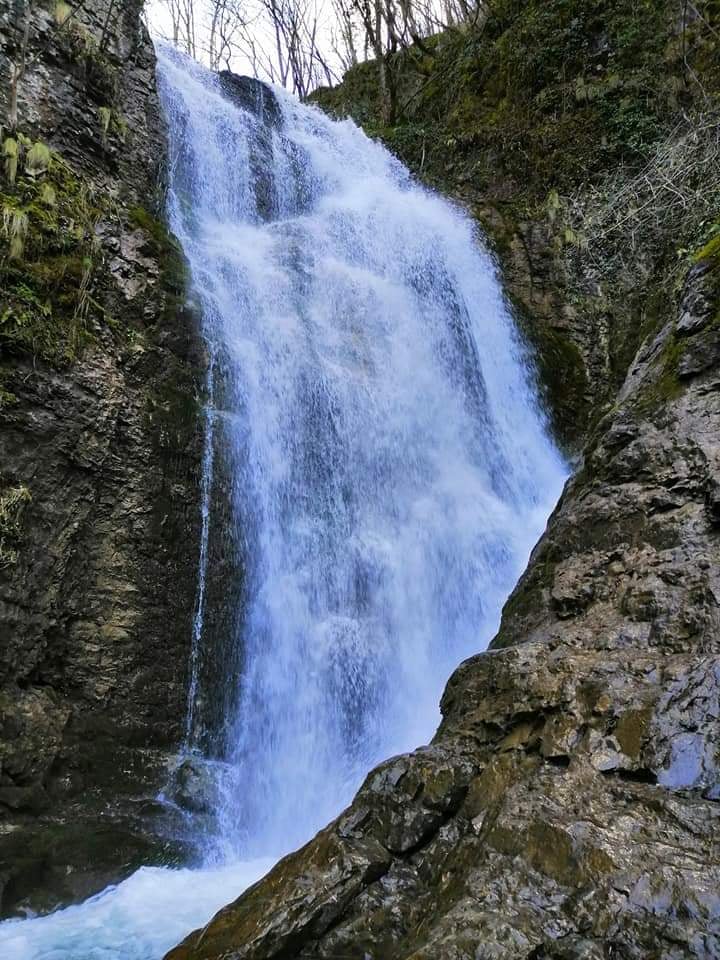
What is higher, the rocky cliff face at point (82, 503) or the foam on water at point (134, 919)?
the rocky cliff face at point (82, 503)

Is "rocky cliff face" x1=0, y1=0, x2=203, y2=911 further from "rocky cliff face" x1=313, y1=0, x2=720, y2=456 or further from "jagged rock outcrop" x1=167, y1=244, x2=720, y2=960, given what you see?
"rocky cliff face" x1=313, y1=0, x2=720, y2=456

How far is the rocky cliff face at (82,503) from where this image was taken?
18.2 ft

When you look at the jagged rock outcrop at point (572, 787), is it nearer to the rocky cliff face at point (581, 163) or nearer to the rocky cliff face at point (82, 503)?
the rocky cliff face at point (82, 503)

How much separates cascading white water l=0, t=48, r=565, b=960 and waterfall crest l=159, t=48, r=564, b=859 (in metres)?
0.02

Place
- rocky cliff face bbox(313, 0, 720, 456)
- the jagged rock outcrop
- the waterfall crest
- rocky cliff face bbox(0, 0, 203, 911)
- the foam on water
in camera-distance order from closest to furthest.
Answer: the jagged rock outcrop
the foam on water
rocky cliff face bbox(0, 0, 203, 911)
the waterfall crest
rocky cliff face bbox(313, 0, 720, 456)

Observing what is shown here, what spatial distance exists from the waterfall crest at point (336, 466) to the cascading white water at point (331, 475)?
0.02 metres

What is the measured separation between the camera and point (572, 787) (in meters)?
2.78

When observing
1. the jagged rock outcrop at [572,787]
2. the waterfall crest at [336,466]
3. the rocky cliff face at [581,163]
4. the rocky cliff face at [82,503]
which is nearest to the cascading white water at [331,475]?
the waterfall crest at [336,466]

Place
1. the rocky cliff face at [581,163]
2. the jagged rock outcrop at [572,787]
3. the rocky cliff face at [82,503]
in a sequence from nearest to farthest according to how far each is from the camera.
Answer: the jagged rock outcrop at [572,787]
the rocky cliff face at [82,503]
the rocky cliff face at [581,163]

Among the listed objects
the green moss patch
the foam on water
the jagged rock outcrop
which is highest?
the green moss patch

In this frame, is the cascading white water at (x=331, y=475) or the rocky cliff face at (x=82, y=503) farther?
Result: the cascading white water at (x=331, y=475)

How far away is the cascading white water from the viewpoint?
643 cm

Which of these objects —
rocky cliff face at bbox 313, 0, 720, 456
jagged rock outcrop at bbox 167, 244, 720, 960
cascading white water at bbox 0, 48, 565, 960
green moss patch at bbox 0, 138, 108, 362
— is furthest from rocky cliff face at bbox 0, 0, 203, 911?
rocky cliff face at bbox 313, 0, 720, 456

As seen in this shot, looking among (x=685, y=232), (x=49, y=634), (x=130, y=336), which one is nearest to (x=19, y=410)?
(x=130, y=336)
